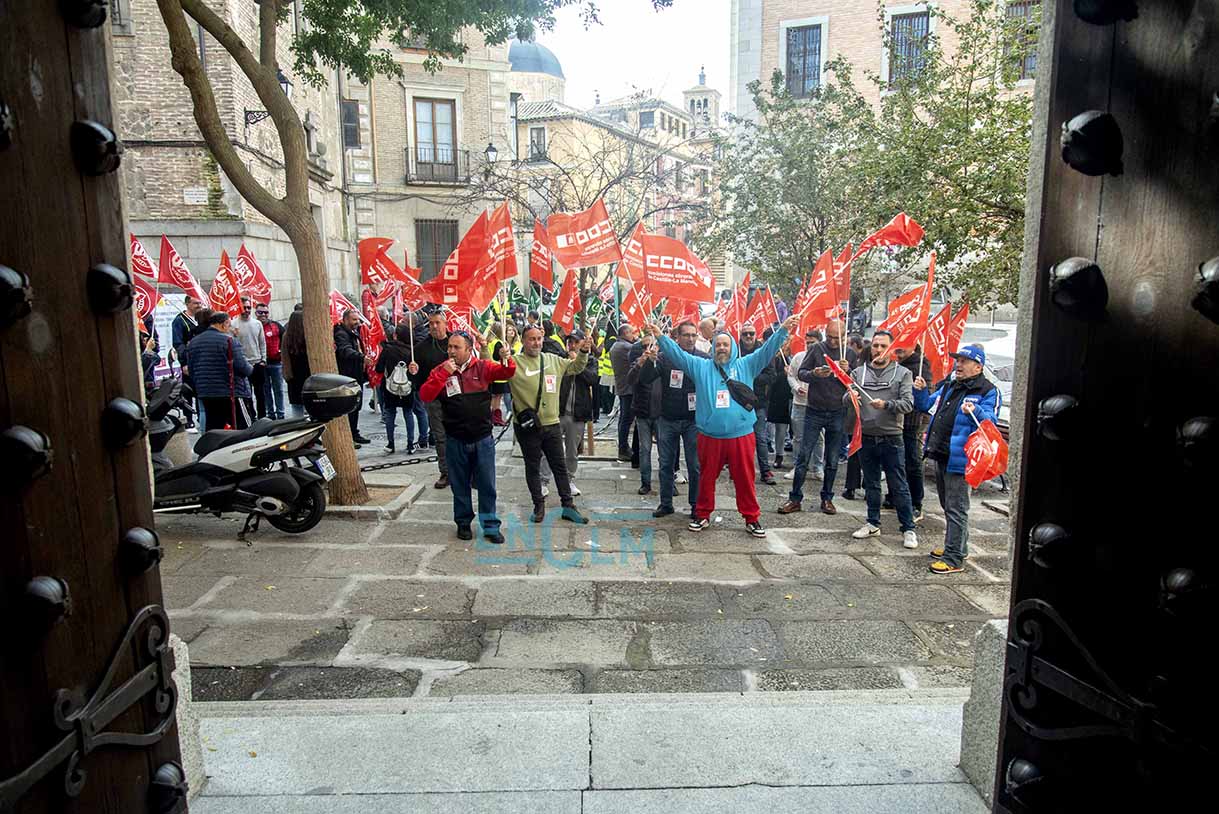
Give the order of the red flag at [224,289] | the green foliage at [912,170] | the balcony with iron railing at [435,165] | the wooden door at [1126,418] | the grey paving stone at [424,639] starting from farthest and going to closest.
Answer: the balcony with iron railing at [435,165] < the red flag at [224,289] < the green foliage at [912,170] < the grey paving stone at [424,639] < the wooden door at [1126,418]

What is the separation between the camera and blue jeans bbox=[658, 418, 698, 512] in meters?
8.85

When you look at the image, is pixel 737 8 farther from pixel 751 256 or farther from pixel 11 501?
pixel 11 501

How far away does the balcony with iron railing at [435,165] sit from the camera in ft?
107

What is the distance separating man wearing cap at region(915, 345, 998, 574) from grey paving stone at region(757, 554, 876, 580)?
0.68m

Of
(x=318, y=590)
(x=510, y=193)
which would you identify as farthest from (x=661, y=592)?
(x=510, y=193)

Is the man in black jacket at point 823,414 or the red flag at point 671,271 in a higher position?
the red flag at point 671,271

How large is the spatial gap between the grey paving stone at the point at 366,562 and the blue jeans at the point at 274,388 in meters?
7.27

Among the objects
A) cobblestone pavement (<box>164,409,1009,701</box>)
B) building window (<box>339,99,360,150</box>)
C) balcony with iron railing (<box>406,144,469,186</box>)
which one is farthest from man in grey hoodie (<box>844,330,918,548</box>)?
building window (<box>339,99,360,150</box>)

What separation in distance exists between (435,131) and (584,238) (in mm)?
26189

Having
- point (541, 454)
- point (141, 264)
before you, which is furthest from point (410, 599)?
point (141, 264)

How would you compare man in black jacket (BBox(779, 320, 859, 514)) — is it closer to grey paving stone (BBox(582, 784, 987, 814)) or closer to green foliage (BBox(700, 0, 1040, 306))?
green foliage (BBox(700, 0, 1040, 306))

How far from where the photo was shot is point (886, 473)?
26.2ft

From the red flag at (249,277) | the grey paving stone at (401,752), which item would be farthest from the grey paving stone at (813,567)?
the red flag at (249,277)

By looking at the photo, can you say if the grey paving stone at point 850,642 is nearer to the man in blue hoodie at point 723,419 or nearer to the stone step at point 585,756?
the stone step at point 585,756
